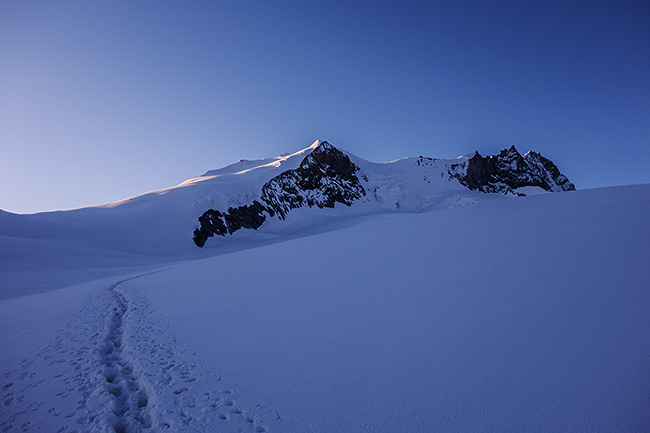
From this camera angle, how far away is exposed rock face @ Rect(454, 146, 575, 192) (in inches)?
2896

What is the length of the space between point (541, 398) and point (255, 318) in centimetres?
426

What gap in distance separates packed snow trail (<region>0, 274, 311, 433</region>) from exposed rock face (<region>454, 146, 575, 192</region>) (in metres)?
80.7

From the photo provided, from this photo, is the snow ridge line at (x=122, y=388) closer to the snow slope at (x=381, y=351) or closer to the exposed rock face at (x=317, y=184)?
the snow slope at (x=381, y=351)

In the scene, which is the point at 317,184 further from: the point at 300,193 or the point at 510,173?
the point at 510,173

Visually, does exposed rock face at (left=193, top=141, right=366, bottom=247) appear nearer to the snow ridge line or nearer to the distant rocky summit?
the distant rocky summit

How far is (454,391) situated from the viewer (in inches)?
90.8

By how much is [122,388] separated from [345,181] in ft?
224

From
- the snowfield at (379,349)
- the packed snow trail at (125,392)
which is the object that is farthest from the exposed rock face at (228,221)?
the packed snow trail at (125,392)

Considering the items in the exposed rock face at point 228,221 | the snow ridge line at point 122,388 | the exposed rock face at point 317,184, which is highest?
the exposed rock face at point 317,184

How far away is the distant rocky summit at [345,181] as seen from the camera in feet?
151

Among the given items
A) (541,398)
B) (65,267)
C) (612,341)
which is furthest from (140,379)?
(65,267)

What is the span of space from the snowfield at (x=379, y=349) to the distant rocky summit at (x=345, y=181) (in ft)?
122

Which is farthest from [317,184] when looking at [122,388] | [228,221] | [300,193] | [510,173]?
[510,173]

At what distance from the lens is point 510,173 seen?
79625 mm
